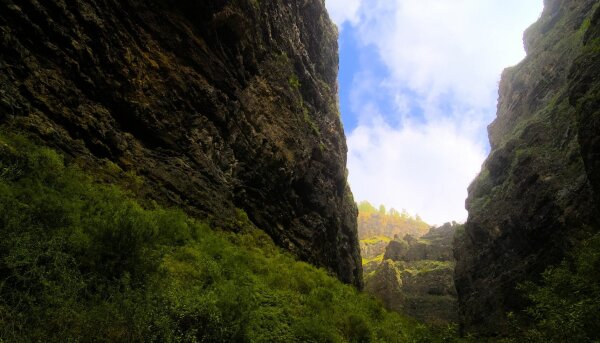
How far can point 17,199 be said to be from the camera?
798 cm

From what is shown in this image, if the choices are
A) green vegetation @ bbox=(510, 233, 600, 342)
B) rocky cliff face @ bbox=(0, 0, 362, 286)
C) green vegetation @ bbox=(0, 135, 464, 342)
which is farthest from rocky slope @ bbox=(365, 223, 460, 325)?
green vegetation @ bbox=(0, 135, 464, 342)

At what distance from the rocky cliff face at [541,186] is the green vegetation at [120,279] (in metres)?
12.8

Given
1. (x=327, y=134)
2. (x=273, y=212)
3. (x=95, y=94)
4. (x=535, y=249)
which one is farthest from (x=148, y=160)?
(x=535, y=249)

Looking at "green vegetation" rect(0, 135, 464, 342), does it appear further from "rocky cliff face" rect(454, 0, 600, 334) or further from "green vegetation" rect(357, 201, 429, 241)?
"green vegetation" rect(357, 201, 429, 241)

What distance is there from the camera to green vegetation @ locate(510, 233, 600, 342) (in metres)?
8.17

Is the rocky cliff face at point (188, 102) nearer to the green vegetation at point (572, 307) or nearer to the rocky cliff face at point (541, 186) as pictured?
the rocky cliff face at point (541, 186)

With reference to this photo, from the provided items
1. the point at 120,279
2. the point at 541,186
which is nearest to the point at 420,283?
the point at 541,186

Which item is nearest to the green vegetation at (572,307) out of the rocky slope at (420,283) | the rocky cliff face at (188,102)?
the rocky cliff face at (188,102)

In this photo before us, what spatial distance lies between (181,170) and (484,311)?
2251cm

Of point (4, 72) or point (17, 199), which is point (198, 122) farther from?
point (17, 199)

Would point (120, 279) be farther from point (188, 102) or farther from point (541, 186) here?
point (541, 186)

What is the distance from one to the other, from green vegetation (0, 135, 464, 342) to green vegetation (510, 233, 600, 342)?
2.39 metres

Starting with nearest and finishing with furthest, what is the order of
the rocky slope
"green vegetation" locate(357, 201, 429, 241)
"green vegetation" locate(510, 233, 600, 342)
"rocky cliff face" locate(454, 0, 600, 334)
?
"green vegetation" locate(510, 233, 600, 342), "rocky cliff face" locate(454, 0, 600, 334), the rocky slope, "green vegetation" locate(357, 201, 429, 241)

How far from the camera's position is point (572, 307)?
888 centimetres
